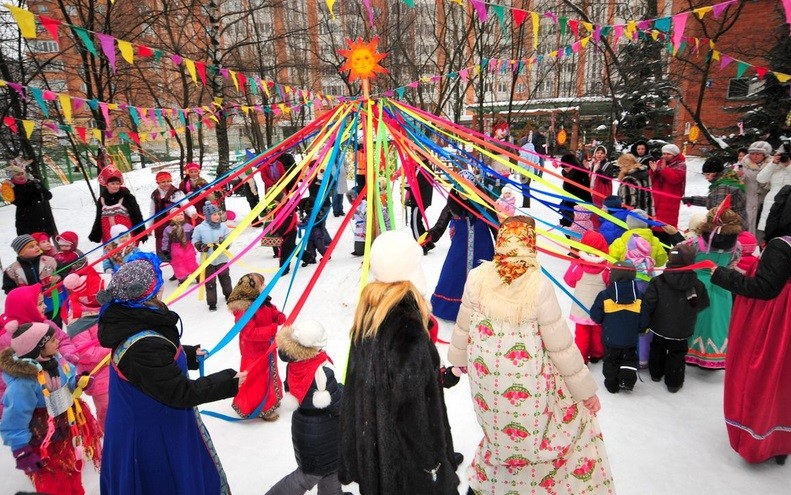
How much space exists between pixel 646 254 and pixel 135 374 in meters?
3.71

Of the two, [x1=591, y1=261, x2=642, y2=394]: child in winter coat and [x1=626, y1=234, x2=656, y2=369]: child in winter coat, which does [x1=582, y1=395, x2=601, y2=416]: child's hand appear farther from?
[x1=626, y1=234, x2=656, y2=369]: child in winter coat

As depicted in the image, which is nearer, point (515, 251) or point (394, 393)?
point (394, 393)

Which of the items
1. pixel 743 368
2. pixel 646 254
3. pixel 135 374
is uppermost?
pixel 135 374

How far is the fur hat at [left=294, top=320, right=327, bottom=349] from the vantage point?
2.43 meters

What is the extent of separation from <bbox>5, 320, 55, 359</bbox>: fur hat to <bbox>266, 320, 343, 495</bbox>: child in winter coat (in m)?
1.32

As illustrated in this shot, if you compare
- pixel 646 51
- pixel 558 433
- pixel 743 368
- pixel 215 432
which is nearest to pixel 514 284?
pixel 558 433

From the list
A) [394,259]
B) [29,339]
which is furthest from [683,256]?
[29,339]

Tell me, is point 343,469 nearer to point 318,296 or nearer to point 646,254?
point 646,254

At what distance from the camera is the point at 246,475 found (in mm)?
2939

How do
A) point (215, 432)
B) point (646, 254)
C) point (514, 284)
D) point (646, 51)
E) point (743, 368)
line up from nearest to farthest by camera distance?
point (514, 284), point (743, 368), point (215, 432), point (646, 254), point (646, 51)

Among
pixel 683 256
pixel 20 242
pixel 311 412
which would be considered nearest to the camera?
pixel 311 412

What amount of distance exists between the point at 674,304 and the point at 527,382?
6.88ft

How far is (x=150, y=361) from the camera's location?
6.15 ft

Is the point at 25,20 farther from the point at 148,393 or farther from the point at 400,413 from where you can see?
the point at 400,413
